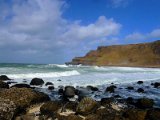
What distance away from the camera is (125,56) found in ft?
359

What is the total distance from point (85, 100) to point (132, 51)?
99191 mm

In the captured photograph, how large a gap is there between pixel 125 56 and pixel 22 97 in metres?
98.8

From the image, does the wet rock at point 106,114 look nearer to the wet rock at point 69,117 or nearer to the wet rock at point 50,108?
the wet rock at point 69,117

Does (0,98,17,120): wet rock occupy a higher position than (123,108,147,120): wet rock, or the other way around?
(0,98,17,120): wet rock

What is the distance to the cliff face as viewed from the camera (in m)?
101

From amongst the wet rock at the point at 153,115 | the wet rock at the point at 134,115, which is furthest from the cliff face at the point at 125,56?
the wet rock at the point at 134,115

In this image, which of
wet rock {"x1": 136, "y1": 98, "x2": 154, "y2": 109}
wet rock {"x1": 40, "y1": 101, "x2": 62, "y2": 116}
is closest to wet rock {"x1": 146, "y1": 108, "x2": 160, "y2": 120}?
wet rock {"x1": 136, "y1": 98, "x2": 154, "y2": 109}

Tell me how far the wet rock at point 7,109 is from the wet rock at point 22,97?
0.25m

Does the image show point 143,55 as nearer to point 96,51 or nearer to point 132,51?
point 132,51

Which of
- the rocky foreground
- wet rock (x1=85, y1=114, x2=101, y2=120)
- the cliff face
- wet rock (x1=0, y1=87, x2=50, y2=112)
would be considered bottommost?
wet rock (x1=85, y1=114, x2=101, y2=120)

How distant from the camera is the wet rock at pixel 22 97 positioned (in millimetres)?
12055

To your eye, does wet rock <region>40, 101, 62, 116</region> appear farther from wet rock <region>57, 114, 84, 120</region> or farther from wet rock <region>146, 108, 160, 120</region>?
wet rock <region>146, 108, 160, 120</region>

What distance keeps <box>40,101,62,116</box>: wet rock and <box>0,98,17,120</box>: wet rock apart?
1227 millimetres

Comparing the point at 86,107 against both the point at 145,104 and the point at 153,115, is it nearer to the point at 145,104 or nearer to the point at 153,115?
the point at 153,115
